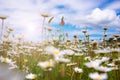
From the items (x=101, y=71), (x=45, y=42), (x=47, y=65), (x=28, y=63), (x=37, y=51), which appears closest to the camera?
(x=47, y=65)

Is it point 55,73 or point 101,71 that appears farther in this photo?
point 55,73

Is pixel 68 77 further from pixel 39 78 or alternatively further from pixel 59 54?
pixel 59 54

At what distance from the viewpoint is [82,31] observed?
7070 millimetres

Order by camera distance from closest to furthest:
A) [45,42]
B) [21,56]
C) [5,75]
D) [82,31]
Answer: [5,75] < [21,56] < [45,42] < [82,31]

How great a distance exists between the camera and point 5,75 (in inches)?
71.8

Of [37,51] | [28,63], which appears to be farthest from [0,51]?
[28,63]

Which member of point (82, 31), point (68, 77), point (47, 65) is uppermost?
point (82, 31)

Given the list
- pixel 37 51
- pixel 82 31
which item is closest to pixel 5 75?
pixel 37 51

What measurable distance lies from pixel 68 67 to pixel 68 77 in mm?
450

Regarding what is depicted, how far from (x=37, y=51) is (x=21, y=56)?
585 mm

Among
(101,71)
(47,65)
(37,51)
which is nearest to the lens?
(47,65)

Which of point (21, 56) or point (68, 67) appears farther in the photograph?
point (21, 56)

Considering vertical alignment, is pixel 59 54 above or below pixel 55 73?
above

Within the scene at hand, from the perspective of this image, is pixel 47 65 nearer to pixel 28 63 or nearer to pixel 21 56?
pixel 28 63
